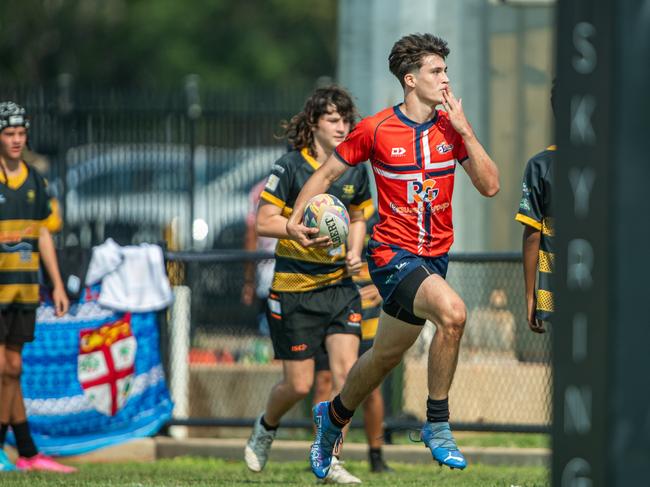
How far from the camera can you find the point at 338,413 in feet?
24.7

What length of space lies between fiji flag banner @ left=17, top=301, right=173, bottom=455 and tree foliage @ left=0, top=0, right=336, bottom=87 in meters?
31.0

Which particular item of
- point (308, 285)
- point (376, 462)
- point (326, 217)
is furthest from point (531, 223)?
point (376, 462)

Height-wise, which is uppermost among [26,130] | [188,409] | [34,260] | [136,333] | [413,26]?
[413,26]

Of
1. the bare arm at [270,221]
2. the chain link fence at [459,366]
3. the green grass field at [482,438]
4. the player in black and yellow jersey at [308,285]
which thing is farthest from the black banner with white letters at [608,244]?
the green grass field at [482,438]

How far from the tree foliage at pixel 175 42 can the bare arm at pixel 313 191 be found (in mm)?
33565

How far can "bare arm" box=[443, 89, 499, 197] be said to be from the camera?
267 inches

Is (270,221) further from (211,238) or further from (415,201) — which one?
(211,238)

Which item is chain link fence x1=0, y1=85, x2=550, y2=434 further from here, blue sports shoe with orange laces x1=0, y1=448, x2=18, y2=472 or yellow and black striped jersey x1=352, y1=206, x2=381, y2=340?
blue sports shoe with orange laces x1=0, y1=448, x2=18, y2=472

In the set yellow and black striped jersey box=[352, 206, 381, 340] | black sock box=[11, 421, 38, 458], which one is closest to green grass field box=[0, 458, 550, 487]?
black sock box=[11, 421, 38, 458]

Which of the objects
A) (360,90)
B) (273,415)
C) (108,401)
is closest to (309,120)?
(273,415)

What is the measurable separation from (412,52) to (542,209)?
3.77 feet

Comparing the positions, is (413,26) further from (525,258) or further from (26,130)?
(525,258)

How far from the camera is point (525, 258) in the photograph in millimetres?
7395

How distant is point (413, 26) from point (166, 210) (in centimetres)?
524
